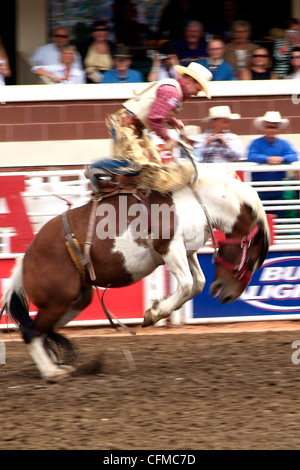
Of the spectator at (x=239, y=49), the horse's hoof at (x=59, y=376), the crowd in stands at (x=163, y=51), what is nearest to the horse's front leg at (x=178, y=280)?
the horse's hoof at (x=59, y=376)

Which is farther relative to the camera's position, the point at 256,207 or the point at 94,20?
the point at 94,20

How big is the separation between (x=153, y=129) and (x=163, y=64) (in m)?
4.12

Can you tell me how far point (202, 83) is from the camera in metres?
5.55

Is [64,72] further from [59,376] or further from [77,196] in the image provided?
[59,376]

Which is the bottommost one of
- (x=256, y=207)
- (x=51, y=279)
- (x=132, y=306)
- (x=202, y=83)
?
(x=132, y=306)

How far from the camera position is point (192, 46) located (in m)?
9.59

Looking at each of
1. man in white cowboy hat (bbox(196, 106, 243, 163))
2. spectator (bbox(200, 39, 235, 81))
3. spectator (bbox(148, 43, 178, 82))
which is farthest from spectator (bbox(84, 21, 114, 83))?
man in white cowboy hat (bbox(196, 106, 243, 163))

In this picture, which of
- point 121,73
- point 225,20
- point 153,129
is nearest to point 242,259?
point 153,129

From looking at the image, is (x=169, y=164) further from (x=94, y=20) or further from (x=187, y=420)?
(x=94, y=20)

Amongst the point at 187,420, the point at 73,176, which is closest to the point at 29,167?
the point at 73,176

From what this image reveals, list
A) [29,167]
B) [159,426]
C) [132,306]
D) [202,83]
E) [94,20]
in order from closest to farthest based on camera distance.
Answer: [159,426], [202,83], [132,306], [29,167], [94,20]

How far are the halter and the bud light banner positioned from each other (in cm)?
200

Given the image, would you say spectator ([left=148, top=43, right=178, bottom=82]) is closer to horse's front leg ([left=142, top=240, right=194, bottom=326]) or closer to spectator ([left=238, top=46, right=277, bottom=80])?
spectator ([left=238, top=46, right=277, bottom=80])

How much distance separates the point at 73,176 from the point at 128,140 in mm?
2503
